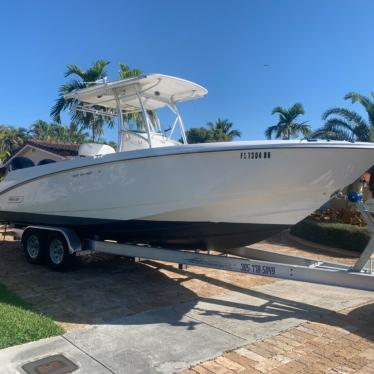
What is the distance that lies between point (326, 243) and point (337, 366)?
7481mm

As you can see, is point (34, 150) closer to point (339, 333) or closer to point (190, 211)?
point (190, 211)

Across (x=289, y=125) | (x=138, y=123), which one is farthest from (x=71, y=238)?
(x=289, y=125)

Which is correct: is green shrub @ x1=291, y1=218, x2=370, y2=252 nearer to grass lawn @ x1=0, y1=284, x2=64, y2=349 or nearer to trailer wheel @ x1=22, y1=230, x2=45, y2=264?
trailer wheel @ x1=22, y1=230, x2=45, y2=264

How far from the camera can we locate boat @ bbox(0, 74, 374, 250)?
215 inches

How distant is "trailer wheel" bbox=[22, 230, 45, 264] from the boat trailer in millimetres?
19

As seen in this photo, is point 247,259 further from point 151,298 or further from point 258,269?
point 151,298

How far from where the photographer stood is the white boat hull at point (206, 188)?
541 cm

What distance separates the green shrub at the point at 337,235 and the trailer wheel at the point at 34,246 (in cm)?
719

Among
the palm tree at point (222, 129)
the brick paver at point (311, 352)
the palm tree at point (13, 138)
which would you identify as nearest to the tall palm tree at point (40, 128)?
the palm tree at point (13, 138)

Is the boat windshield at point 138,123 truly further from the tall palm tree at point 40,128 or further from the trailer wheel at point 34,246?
the tall palm tree at point 40,128

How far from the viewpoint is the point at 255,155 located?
5.55 m

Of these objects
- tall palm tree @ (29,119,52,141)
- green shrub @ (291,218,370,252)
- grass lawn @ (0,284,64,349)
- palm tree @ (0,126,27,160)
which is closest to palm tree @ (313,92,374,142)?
green shrub @ (291,218,370,252)

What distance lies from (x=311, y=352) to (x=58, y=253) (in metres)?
4.98

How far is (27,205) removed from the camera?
8.34m
